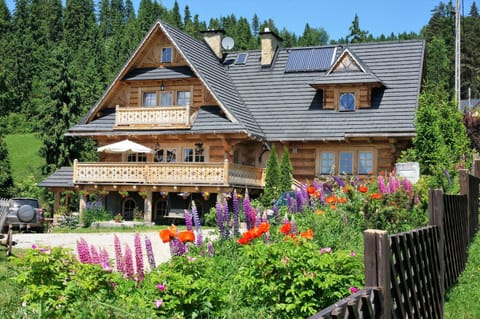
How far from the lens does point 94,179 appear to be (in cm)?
2570

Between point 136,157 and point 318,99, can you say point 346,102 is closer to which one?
point 318,99

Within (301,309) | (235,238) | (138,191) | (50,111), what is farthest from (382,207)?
(50,111)

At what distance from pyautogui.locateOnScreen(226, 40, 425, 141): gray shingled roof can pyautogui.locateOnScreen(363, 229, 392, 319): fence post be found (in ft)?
68.0

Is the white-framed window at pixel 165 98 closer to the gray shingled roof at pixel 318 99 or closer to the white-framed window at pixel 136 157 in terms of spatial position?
the white-framed window at pixel 136 157

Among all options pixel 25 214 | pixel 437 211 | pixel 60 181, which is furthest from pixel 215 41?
pixel 437 211

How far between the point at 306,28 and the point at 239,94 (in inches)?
3311

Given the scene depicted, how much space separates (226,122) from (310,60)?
23.4ft

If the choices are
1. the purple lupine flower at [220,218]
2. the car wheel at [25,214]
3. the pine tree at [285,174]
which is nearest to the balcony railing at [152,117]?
the pine tree at [285,174]

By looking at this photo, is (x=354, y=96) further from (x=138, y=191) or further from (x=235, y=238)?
(x=235, y=238)

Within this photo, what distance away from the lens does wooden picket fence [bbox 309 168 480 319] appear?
150 inches

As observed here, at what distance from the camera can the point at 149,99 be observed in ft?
93.6

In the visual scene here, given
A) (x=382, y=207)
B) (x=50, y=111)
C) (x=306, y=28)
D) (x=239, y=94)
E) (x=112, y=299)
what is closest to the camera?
(x=112, y=299)

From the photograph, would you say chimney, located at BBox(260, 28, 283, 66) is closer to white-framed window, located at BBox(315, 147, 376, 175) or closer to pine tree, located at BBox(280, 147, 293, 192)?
white-framed window, located at BBox(315, 147, 376, 175)

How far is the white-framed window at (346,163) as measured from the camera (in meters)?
26.1
